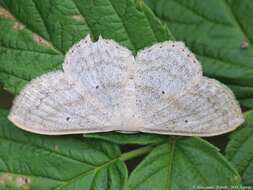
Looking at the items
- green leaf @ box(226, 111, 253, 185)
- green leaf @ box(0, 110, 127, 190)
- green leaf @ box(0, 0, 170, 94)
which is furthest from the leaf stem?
green leaf @ box(0, 0, 170, 94)

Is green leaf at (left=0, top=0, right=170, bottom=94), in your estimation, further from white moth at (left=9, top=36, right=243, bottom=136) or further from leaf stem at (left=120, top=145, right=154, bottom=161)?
leaf stem at (left=120, top=145, right=154, bottom=161)

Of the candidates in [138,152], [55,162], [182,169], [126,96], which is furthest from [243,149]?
[55,162]

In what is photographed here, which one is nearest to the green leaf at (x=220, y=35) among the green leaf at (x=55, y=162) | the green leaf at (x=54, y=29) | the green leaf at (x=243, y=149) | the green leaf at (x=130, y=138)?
the green leaf at (x=243, y=149)

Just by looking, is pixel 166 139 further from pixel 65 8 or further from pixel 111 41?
pixel 65 8

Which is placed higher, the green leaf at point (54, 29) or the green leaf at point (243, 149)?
the green leaf at point (54, 29)

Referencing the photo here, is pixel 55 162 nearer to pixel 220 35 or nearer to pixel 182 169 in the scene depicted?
pixel 182 169

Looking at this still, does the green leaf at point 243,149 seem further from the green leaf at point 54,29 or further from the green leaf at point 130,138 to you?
the green leaf at point 54,29
